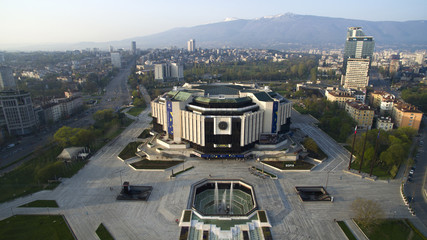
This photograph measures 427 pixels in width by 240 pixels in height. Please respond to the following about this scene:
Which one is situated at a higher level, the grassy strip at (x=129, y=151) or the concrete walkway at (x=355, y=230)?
the grassy strip at (x=129, y=151)

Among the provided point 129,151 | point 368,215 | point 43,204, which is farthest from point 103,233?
point 368,215

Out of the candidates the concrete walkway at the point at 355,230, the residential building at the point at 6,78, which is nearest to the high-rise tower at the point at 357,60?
the concrete walkway at the point at 355,230

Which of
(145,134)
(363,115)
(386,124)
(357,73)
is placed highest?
(357,73)

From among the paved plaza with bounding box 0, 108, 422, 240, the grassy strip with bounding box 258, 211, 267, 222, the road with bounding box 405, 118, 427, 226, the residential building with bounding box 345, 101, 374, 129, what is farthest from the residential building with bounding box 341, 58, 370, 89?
the grassy strip with bounding box 258, 211, 267, 222

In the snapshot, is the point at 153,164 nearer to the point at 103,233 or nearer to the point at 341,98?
the point at 103,233

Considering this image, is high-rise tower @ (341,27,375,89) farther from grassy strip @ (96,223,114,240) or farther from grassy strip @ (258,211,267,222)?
grassy strip @ (96,223,114,240)

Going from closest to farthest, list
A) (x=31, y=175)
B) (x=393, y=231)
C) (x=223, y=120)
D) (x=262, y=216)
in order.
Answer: (x=393, y=231) < (x=262, y=216) < (x=31, y=175) < (x=223, y=120)

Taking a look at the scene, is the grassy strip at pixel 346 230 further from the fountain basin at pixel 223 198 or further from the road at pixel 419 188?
the fountain basin at pixel 223 198
